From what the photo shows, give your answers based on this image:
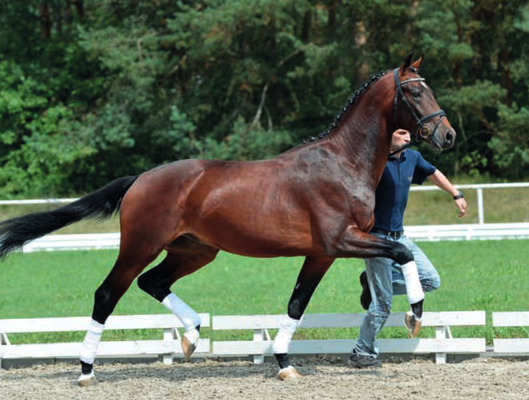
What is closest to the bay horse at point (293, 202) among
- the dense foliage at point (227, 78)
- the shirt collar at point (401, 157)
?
the shirt collar at point (401, 157)

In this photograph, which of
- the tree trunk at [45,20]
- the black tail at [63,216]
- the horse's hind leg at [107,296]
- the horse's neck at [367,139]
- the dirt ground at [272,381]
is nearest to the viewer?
the dirt ground at [272,381]

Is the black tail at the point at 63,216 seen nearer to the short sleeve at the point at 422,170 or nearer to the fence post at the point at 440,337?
the short sleeve at the point at 422,170

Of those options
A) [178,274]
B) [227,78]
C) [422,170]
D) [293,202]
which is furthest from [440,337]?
[227,78]

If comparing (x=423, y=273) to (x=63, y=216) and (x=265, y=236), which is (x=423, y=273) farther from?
(x=63, y=216)

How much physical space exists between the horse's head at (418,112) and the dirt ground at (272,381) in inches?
69.7

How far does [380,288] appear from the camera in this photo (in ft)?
21.5

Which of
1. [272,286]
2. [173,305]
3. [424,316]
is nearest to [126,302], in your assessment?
[272,286]

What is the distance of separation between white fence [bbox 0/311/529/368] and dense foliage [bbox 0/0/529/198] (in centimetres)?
1765

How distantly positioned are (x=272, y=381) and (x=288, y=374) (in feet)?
0.45

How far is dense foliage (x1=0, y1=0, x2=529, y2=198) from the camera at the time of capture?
24562 millimetres

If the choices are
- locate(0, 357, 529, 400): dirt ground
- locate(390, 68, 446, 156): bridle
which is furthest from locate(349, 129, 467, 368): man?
locate(390, 68, 446, 156): bridle

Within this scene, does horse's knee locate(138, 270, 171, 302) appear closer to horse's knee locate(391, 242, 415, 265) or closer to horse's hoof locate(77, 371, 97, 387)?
horse's hoof locate(77, 371, 97, 387)

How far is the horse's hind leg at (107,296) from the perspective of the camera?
634 centimetres

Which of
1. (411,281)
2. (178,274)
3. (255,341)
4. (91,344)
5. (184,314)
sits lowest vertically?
(255,341)
